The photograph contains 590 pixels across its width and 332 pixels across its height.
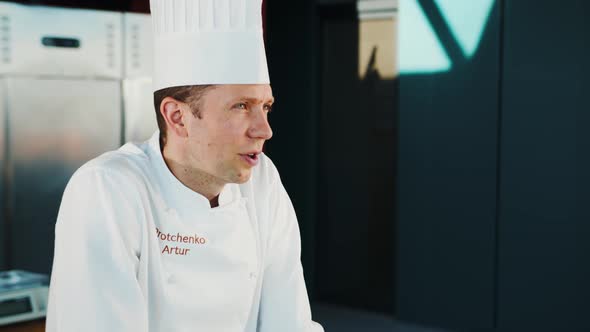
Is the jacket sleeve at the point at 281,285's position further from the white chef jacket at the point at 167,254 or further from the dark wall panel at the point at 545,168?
the dark wall panel at the point at 545,168

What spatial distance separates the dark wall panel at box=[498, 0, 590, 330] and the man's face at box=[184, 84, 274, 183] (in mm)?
3063

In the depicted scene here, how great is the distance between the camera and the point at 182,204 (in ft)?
4.67

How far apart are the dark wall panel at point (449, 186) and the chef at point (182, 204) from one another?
311 centimetres

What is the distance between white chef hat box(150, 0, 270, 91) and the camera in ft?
4.64

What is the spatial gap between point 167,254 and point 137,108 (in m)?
2.34

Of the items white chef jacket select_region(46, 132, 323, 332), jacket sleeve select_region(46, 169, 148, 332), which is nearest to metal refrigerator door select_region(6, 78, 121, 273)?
white chef jacket select_region(46, 132, 323, 332)

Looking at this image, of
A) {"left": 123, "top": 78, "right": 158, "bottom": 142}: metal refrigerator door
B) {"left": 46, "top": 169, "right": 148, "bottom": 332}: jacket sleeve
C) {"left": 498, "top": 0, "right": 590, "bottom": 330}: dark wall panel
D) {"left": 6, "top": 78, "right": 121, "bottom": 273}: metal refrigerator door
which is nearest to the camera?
{"left": 46, "top": 169, "right": 148, "bottom": 332}: jacket sleeve

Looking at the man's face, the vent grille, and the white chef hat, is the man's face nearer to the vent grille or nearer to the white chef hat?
the white chef hat

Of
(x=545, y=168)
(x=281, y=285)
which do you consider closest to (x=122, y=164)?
(x=281, y=285)

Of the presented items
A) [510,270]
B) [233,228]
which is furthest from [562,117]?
[233,228]

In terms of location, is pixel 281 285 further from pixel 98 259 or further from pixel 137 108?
pixel 137 108

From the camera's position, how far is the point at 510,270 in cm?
437

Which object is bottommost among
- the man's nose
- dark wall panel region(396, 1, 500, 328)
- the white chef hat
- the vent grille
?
dark wall panel region(396, 1, 500, 328)

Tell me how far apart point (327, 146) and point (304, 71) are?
0.50m
